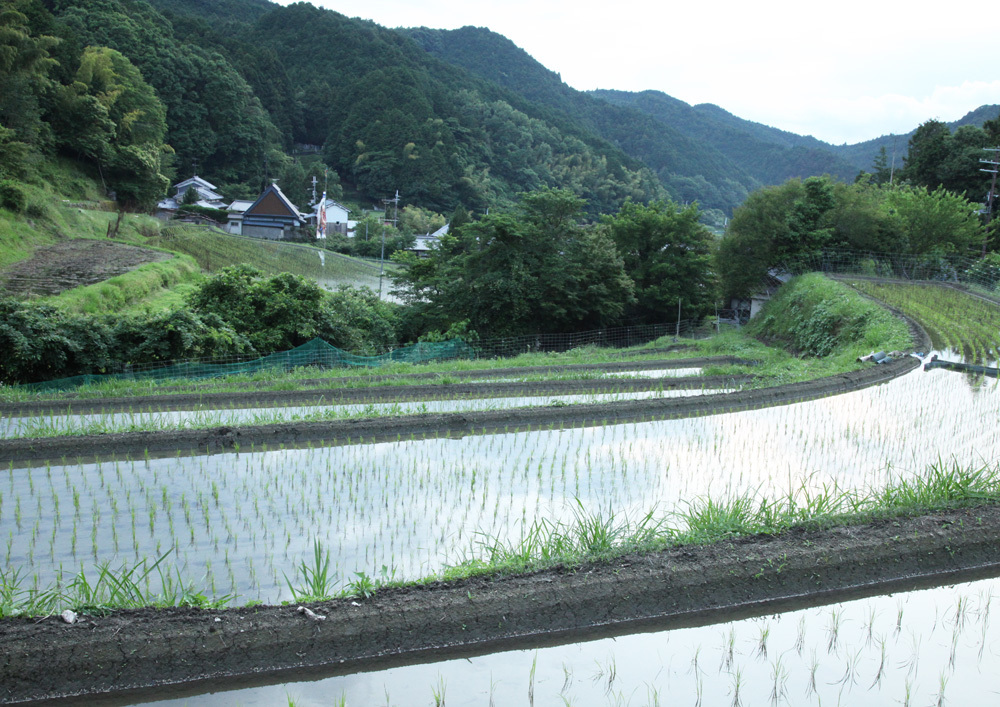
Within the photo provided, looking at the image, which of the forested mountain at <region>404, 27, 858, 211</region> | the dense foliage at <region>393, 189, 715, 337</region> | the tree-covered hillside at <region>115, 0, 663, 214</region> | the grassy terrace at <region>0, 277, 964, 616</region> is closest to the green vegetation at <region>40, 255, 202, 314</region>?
the dense foliage at <region>393, 189, 715, 337</region>

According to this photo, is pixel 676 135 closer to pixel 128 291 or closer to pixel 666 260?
pixel 666 260

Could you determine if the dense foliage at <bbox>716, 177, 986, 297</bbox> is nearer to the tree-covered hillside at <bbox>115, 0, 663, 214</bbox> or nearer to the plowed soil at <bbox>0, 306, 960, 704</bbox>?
the plowed soil at <bbox>0, 306, 960, 704</bbox>

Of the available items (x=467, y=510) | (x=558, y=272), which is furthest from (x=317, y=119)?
(x=467, y=510)

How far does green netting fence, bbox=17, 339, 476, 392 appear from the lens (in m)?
11.6

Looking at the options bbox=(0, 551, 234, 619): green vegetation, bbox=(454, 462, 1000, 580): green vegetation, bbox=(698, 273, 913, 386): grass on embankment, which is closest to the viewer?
bbox=(0, 551, 234, 619): green vegetation

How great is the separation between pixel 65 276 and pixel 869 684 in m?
18.6

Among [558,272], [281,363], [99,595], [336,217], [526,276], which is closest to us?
[99,595]

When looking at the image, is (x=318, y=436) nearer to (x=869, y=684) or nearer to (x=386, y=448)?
(x=386, y=448)

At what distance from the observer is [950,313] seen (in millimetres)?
17031

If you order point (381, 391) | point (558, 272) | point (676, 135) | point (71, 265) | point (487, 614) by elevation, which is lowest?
point (487, 614)

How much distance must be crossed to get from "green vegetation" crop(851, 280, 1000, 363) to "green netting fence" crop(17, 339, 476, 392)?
35.4 feet

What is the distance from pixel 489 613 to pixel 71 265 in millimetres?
18556

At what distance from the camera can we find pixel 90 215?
25.3m

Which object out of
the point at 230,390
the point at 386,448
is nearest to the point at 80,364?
the point at 230,390
